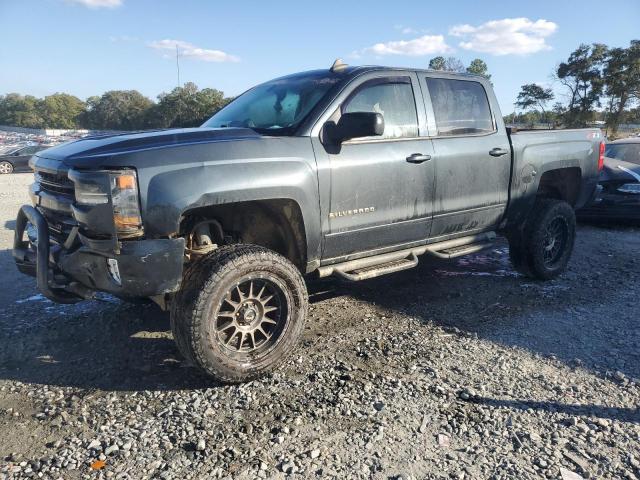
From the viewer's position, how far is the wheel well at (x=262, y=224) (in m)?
3.28

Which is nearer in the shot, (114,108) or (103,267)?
(103,267)

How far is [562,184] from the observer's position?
5562 mm

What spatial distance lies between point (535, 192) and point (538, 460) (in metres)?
3.27

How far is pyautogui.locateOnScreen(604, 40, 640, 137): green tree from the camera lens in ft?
138

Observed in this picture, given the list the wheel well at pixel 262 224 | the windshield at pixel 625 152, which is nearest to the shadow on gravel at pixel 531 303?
the wheel well at pixel 262 224

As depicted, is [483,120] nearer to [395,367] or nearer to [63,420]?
[395,367]

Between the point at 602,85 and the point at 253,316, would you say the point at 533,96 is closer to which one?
the point at 602,85

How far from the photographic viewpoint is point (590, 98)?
151ft

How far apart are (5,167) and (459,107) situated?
21.1 m

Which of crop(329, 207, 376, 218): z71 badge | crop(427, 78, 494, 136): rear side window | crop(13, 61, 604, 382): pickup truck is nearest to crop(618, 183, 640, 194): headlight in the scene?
crop(13, 61, 604, 382): pickup truck

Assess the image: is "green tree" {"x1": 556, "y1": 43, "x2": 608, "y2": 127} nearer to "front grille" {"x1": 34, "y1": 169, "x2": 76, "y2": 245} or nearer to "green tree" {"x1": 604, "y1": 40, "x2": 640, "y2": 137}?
"green tree" {"x1": 604, "y1": 40, "x2": 640, "y2": 137}

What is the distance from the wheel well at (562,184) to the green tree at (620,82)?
43.4 meters

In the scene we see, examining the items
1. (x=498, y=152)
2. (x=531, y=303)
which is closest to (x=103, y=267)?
(x=498, y=152)

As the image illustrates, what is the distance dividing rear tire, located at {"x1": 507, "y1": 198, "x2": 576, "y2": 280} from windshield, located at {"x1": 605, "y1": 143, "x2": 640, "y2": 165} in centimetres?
453
